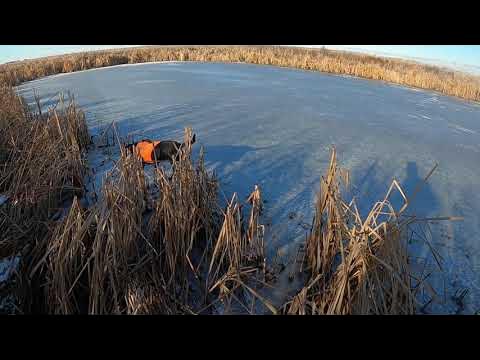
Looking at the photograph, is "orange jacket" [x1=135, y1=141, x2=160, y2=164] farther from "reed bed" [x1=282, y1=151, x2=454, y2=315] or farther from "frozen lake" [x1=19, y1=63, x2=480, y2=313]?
"reed bed" [x1=282, y1=151, x2=454, y2=315]

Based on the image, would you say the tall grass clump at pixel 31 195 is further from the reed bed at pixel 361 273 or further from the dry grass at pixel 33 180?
the reed bed at pixel 361 273

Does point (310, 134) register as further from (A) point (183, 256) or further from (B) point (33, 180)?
(B) point (33, 180)

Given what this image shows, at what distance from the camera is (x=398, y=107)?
558 cm

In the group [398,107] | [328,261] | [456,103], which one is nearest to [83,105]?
[328,261]

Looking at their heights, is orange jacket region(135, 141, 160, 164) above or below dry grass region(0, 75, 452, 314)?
above

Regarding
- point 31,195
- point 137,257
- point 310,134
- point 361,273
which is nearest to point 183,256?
point 137,257

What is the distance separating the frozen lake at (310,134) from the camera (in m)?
2.09

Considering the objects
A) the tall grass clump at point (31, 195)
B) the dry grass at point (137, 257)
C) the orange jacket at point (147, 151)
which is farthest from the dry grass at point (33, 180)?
the orange jacket at point (147, 151)

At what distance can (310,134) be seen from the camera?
12.5 feet

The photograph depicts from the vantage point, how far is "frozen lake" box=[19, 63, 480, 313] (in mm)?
2088

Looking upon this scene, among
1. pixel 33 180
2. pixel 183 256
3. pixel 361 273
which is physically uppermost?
pixel 33 180

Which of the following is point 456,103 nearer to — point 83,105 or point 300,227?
point 300,227

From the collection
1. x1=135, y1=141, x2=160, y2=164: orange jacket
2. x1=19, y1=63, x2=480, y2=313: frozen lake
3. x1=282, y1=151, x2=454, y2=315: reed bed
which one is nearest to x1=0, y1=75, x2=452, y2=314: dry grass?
x1=282, y1=151, x2=454, y2=315: reed bed

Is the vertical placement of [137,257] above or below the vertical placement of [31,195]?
below
